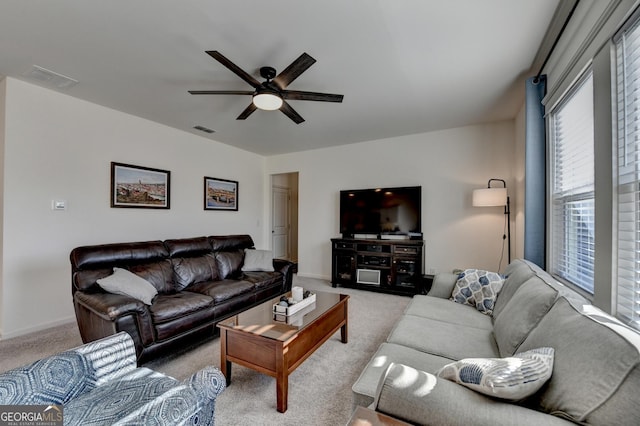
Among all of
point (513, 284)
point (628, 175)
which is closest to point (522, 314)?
point (513, 284)

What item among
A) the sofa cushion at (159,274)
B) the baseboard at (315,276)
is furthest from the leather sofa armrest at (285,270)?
the baseboard at (315,276)

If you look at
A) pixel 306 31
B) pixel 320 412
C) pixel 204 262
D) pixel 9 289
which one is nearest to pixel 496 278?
pixel 320 412

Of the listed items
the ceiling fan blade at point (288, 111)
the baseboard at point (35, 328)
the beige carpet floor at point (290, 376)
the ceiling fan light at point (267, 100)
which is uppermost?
the ceiling fan blade at point (288, 111)

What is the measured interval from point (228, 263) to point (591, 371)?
3437mm

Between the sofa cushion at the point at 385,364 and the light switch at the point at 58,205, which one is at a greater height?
the light switch at the point at 58,205

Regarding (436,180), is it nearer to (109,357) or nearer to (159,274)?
(159,274)

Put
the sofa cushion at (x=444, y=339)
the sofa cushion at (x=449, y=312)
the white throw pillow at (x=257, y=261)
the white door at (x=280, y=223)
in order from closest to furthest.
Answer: the sofa cushion at (x=444, y=339), the sofa cushion at (x=449, y=312), the white throw pillow at (x=257, y=261), the white door at (x=280, y=223)

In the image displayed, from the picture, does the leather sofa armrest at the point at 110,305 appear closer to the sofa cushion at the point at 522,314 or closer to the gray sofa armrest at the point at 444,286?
the sofa cushion at the point at 522,314

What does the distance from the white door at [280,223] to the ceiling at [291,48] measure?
308cm

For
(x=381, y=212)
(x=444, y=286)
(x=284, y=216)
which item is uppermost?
(x=381, y=212)

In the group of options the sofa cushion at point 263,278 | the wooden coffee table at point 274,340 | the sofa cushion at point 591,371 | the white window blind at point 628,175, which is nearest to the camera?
the sofa cushion at point 591,371

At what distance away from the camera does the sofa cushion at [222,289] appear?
274 centimetres

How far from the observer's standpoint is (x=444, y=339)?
173 centimetres

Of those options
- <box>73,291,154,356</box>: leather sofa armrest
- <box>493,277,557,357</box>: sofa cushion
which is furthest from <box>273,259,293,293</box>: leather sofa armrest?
<box>493,277,557,357</box>: sofa cushion
